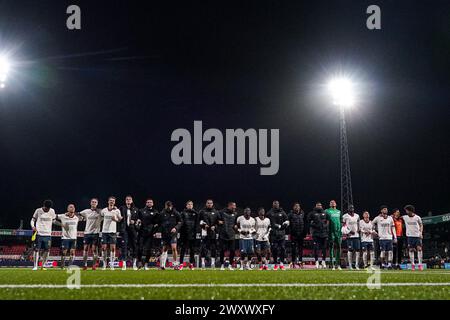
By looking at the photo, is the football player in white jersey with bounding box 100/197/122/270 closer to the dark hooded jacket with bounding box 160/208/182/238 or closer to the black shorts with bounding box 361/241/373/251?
the dark hooded jacket with bounding box 160/208/182/238

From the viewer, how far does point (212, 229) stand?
579 inches

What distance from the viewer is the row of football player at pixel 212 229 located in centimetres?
1366

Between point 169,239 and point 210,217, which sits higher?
point 210,217

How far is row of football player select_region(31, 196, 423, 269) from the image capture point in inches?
538

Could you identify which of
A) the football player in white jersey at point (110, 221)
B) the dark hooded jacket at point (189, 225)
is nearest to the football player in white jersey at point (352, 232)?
the dark hooded jacket at point (189, 225)

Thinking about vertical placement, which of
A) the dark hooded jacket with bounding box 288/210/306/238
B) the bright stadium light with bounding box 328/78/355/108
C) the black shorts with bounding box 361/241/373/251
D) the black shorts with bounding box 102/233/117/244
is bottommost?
the black shorts with bounding box 361/241/373/251

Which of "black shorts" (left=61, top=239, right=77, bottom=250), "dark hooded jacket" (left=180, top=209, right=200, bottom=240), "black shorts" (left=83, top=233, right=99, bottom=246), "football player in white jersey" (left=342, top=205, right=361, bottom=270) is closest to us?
"black shorts" (left=61, top=239, right=77, bottom=250)

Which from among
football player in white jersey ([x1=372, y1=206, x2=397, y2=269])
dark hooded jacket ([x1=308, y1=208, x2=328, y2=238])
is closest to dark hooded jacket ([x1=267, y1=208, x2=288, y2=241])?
dark hooded jacket ([x1=308, y1=208, x2=328, y2=238])

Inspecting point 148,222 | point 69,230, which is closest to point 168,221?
point 148,222

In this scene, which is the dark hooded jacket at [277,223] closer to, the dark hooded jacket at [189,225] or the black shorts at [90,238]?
the dark hooded jacket at [189,225]

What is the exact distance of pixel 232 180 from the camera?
39156mm

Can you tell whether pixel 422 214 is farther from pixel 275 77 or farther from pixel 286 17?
pixel 286 17

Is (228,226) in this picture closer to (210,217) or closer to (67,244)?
(210,217)
